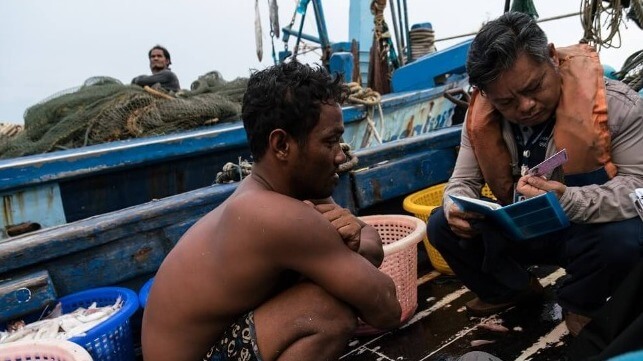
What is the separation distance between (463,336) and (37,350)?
5.79 ft

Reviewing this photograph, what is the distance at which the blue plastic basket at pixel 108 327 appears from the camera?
1.83m

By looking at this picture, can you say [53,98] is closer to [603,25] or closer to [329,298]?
[329,298]

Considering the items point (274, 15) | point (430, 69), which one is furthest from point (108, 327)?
point (274, 15)

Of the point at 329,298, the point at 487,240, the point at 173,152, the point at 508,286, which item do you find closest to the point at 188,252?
the point at 329,298

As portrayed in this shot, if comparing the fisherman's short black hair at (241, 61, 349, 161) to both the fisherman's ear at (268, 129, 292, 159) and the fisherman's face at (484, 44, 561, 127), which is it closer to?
the fisherman's ear at (268, 129, 292, 159)

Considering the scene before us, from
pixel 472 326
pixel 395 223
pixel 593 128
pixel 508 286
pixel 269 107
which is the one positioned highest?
pixel 269 107

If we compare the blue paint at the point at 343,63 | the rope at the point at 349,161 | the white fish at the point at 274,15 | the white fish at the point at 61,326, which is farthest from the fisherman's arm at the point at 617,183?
the white fish at the point at 274,15

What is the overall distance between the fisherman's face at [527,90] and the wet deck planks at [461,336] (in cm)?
98

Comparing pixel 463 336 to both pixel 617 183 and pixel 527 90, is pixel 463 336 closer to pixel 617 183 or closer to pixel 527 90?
pixel 617 183

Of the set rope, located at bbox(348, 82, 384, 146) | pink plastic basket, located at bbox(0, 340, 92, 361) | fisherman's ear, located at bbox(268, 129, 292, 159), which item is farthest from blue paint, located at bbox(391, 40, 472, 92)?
pink plastic basket, located at bbox(0, 340, 92, 361)

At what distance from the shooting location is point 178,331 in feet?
5.12

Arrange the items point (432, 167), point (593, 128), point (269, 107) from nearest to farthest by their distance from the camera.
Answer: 1. point (269, 107)
2. point (593, 128)
3. point (432, 167)

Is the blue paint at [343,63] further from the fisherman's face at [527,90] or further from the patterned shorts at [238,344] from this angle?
the patterned shorts at [238,344]

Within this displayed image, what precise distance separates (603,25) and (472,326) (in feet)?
9.01
